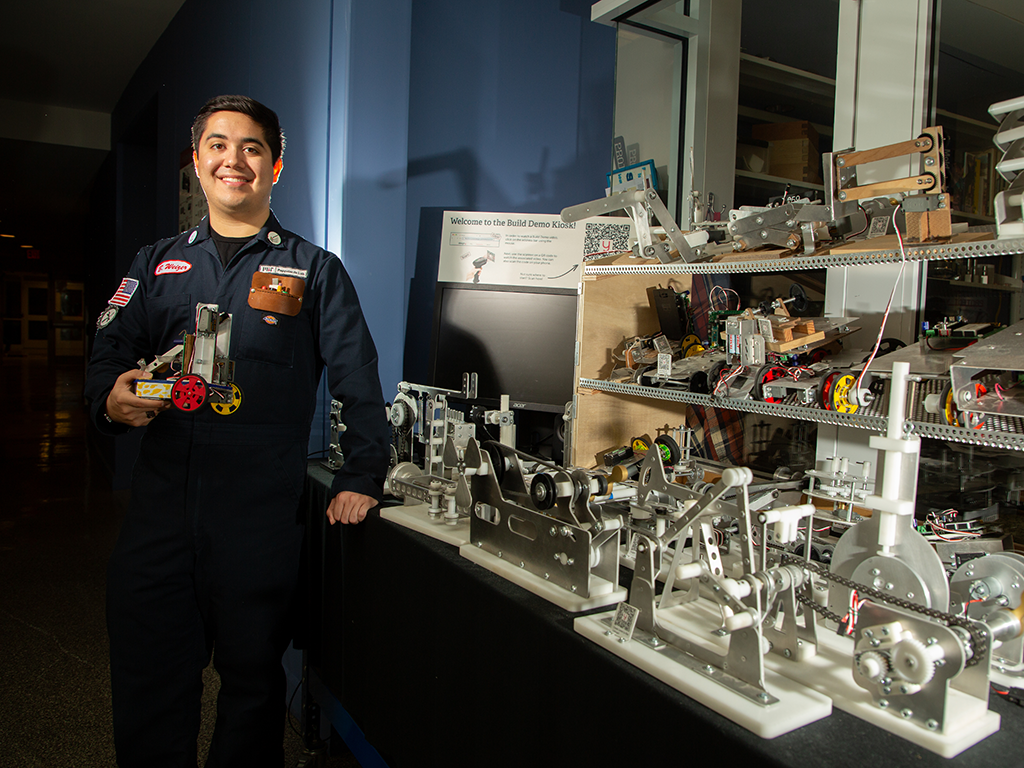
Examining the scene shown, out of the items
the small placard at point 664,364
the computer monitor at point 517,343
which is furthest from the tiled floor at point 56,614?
the small placard at point 664,364

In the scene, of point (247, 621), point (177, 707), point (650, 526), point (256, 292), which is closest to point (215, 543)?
point (247, 621)

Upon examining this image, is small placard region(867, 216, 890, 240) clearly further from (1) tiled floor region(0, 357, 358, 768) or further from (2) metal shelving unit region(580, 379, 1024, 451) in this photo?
A: (1) tiled floor region(0, 357, 358, 768)

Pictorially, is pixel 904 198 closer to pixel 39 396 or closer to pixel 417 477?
pixel 417 477

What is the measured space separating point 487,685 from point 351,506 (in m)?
0.69

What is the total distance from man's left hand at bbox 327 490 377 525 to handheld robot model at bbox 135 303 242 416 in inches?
14.2

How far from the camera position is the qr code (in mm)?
2680

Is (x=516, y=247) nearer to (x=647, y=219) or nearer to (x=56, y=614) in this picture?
(x=647, y=219)

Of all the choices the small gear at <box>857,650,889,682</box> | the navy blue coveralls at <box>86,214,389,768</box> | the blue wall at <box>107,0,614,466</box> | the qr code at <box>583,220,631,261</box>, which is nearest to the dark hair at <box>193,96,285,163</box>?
the navy blue coveralls at <box>86,214,389,768</box>

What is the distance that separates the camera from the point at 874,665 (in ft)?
2.62

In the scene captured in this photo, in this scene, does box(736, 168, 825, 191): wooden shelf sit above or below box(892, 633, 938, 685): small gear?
above

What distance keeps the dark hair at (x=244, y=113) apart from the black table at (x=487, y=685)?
3.32 ft

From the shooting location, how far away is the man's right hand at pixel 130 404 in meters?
1.57

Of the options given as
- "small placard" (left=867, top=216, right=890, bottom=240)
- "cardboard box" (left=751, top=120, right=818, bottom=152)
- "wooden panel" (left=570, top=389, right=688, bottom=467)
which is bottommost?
"wooden panel" (left=570, top=389, right=688, bottom=467)

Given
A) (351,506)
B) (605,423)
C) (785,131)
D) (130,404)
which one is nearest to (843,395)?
(605,423)
